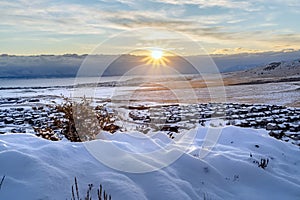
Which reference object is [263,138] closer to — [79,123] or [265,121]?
[79,123]

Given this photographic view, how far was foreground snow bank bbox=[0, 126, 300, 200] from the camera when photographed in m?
2.87

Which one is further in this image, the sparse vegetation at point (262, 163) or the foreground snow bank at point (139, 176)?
the sparse vegetation at point (262, 163)

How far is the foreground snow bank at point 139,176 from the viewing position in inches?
113

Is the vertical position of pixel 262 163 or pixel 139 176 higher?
pixel 139 176

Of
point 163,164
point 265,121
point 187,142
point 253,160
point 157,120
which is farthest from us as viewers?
point 157,120

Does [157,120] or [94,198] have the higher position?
[94,198]

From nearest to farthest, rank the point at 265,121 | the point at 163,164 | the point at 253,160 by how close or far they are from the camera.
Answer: the point at 163,164 < the point at 253,160 < the point at 265,121

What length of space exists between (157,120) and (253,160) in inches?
364

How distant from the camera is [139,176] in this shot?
3295 mm

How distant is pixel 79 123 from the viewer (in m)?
6.68

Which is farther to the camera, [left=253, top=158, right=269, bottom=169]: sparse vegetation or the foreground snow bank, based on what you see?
[left=253, top=158, right=269, bottom=169]: sparse vegetation

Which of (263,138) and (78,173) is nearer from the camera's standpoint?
(78,173)

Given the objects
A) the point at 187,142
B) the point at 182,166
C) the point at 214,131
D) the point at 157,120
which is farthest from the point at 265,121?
the point at 182,166

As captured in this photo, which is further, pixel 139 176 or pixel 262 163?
pixel 262 163
